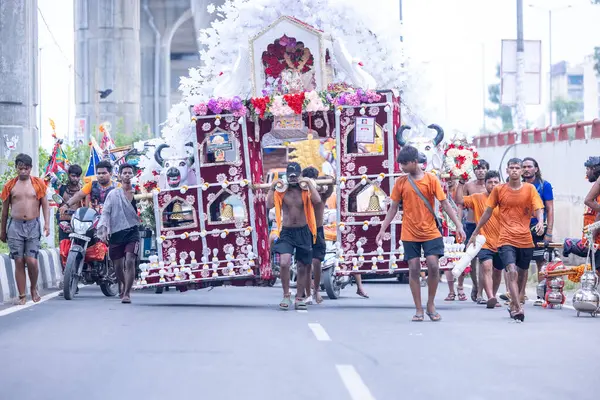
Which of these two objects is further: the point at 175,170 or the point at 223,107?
the point at 175,170

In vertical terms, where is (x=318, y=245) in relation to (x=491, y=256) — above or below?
above

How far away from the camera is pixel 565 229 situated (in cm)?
3000

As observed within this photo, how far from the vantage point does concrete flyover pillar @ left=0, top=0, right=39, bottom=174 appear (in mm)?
24516

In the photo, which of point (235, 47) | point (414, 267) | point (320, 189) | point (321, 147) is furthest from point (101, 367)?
point (321, 147)

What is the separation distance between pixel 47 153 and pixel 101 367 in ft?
81.0

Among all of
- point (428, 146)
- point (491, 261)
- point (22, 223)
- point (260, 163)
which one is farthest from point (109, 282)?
point (491, 261)

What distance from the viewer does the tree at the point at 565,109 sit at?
5453 inches

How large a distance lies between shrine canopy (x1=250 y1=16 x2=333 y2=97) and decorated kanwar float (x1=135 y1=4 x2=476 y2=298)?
0.01 meters

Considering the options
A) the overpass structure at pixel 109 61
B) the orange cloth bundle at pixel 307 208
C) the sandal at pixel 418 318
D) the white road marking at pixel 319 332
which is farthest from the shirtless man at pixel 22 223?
the overpass structure at pixel 109 61

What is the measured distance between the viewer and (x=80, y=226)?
57.9ft

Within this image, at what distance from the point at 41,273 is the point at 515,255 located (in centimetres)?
927

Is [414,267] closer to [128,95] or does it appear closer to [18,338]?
[18,338]

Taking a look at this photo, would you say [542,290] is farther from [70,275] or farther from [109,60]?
[109,60]

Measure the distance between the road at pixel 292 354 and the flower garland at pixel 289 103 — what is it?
9.37ft
